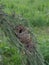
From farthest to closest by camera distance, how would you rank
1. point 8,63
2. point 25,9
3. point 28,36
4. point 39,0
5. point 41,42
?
point 39,0 → point 25,9 → point 41,42 → point 8,63 → point 28,36

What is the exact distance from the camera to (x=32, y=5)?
6.24 meters

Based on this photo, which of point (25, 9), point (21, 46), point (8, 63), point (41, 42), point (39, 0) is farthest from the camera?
point (39, 0)

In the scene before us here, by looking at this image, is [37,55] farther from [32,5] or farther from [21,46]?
[32,5]

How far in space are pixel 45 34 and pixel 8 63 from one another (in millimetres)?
1461

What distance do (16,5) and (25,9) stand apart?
0.27 m

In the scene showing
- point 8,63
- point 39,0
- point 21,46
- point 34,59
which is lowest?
point 39,0

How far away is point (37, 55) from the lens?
2.70m

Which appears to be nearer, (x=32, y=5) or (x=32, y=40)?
(x=32, y=40)

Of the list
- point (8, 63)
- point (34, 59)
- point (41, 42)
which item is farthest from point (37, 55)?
point (41, 42)

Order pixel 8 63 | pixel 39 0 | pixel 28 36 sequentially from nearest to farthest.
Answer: pixel 28 36 → pixel 8 63 → pixel 39 0

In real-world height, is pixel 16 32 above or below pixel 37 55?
above

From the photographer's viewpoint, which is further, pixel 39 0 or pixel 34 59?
pixel 39 0

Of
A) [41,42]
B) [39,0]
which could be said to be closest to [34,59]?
[41,42]

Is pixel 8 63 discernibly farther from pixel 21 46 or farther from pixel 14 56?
pixel 21 46
